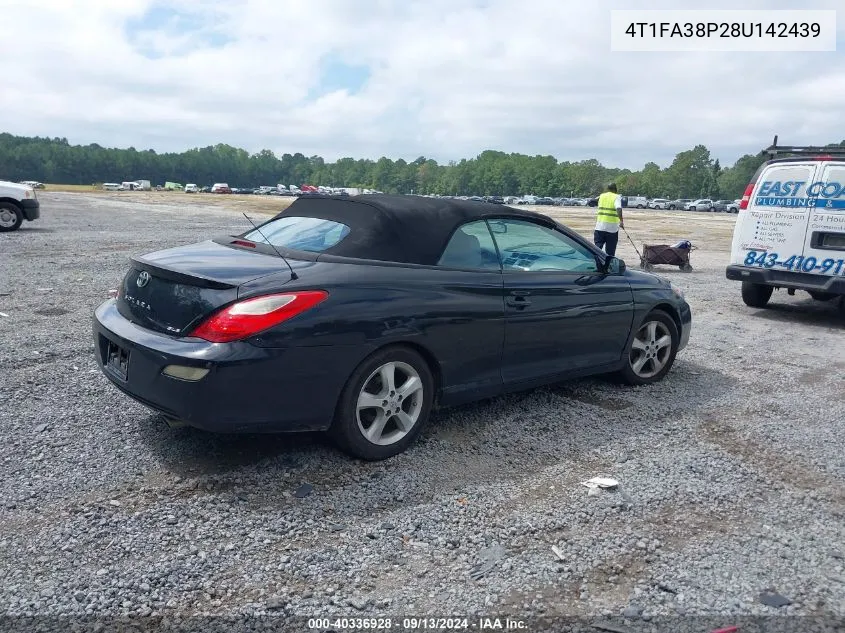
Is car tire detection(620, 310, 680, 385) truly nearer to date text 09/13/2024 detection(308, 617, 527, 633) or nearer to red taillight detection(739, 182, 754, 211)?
date text 09/13/2024 detection(308, 617, 527, 633)

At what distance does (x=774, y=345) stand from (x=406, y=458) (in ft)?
17.6

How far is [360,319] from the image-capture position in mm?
3826

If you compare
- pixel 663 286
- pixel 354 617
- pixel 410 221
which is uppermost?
pixel 410 221

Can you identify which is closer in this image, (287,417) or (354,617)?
(354,617)

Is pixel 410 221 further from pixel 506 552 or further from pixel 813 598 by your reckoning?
pixel 813 598

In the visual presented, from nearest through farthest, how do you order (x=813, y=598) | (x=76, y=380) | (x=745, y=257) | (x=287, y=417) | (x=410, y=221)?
1. (x=813, y=598)
2. (x=287, y=417)
3. (x=410, y=221)
4. (x=76, y=380)
5. (x=745, y=257)

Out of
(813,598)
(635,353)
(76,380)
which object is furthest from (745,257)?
(76,380)

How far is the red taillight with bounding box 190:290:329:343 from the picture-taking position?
356cm

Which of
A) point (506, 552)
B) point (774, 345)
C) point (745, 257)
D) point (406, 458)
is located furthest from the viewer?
point (745, 257)

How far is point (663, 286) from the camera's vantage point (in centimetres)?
597

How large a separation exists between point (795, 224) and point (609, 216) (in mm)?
4415

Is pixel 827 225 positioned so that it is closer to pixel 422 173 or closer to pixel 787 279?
pixel 787 279

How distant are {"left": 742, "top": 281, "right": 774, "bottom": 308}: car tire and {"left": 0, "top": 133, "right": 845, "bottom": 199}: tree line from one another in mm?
132044

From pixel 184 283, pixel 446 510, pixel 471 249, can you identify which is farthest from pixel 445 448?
pixel 184 283
